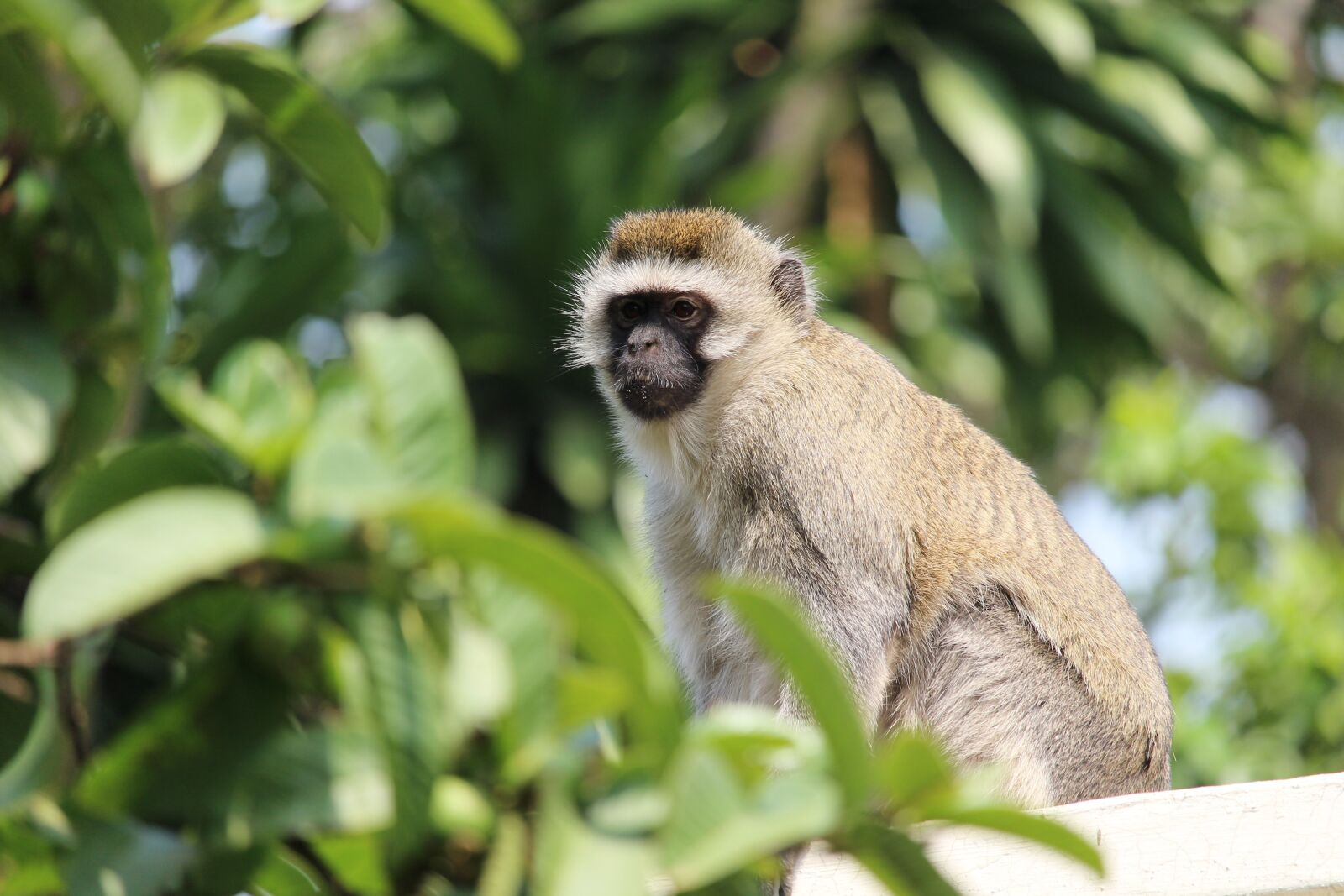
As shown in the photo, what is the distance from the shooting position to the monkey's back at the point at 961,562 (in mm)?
3498

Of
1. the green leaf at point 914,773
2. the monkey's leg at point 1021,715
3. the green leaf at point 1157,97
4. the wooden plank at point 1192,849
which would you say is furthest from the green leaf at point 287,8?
the green leaf at point 1157,97

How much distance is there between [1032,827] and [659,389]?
105 inches

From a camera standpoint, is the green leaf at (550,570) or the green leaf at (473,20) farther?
the green leaf at (473,20)

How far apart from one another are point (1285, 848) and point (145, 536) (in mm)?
2107

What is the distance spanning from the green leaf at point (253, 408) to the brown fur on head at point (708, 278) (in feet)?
8.11

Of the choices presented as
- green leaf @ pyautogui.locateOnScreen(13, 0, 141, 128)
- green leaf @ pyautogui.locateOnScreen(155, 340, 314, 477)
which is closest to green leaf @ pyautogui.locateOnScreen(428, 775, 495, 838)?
green leaf @ pyautogui.locateOnScreen(155, 340, 314, 477)

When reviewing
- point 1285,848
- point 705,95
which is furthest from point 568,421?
point 1285,848

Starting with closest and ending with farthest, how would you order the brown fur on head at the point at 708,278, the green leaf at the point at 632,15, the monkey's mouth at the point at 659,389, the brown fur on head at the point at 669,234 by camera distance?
the monkey's mouth at the point at 659,389 < the brown fur on head at the point at 708,278 < the brown fur on head at the point at 669,234 < the green leaf at the point at 632,15

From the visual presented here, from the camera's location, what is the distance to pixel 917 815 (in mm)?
1315

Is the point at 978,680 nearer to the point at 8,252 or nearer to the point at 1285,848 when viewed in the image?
the point at 1285,848

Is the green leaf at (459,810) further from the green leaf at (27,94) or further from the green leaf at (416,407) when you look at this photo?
the green leaf at (27,94)

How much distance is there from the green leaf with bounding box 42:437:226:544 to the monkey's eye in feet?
9.10

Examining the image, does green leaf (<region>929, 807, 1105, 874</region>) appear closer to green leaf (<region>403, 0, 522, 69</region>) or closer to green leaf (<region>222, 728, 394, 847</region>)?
green leaf (<region>222, 728, 394, 847</region>)

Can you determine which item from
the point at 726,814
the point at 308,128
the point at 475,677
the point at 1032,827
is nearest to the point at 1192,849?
the point at 1032,827
